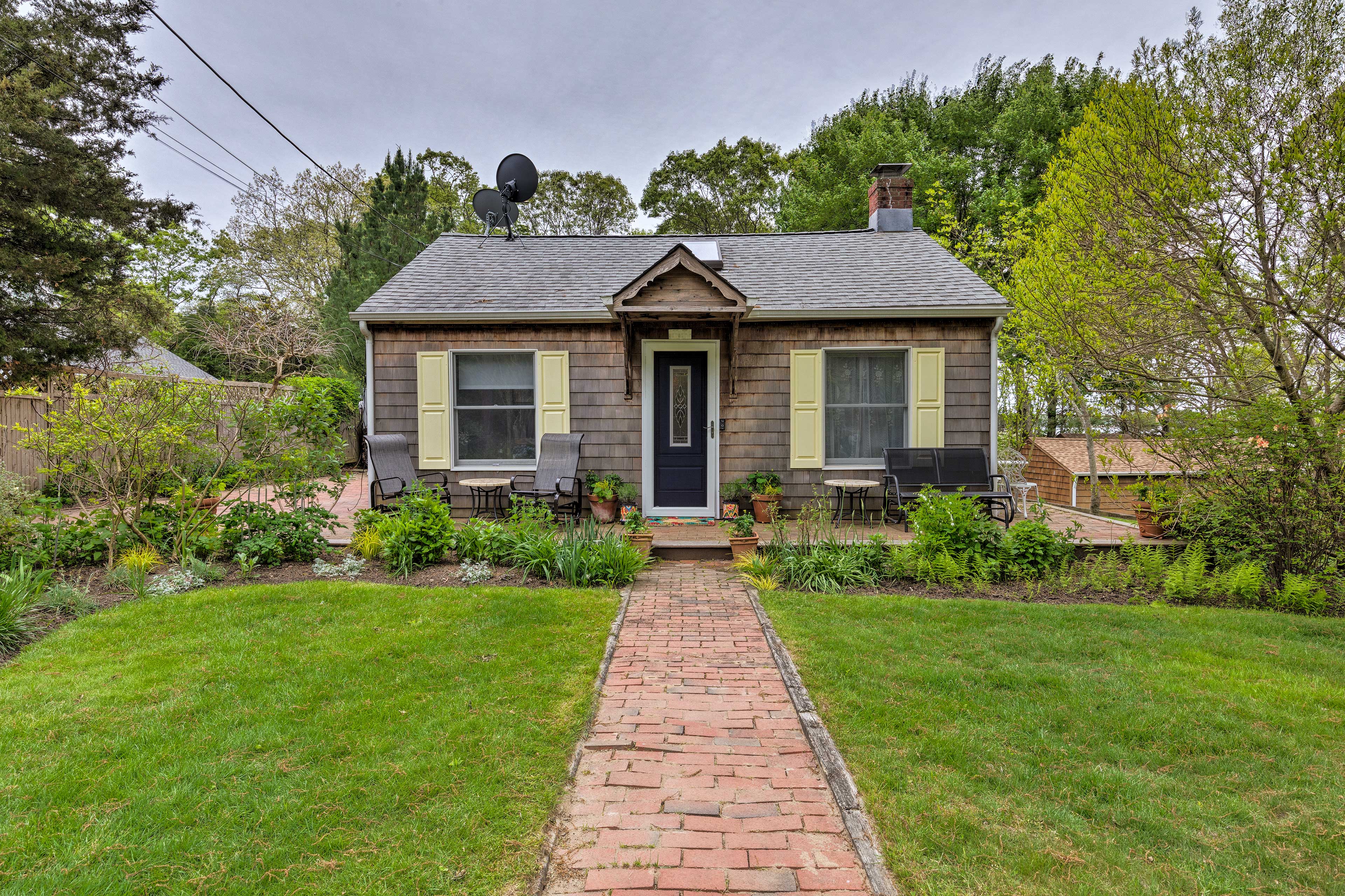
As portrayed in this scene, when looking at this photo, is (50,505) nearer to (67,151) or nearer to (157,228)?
(67,151)

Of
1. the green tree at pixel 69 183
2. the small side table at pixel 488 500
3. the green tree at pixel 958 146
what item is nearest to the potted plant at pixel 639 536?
the small side table at pixel 488 500

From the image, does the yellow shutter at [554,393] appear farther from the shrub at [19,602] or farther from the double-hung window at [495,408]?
the shrub at [19,602]

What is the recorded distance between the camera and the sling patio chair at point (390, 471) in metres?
6.76

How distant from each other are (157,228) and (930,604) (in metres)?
13.1

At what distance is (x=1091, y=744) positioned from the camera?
2.59 meters

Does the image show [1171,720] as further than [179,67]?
No

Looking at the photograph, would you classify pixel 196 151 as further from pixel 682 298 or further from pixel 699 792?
pixel 699 792

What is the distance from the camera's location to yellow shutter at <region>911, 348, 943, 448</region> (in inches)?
291

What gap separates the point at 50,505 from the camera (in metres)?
5.31

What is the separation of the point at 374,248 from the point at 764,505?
38.3ft

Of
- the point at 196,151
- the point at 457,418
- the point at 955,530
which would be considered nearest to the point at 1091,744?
the point at 955,530

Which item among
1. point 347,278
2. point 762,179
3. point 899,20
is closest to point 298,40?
point 347,278

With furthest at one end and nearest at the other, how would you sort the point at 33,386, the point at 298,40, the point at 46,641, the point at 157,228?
the point at 157,228 → the point at 298,40 → the point at 33,386 → the point at 46,641

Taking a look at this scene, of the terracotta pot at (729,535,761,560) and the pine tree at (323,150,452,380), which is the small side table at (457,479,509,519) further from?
the pine tree at (323,150,452,380)
